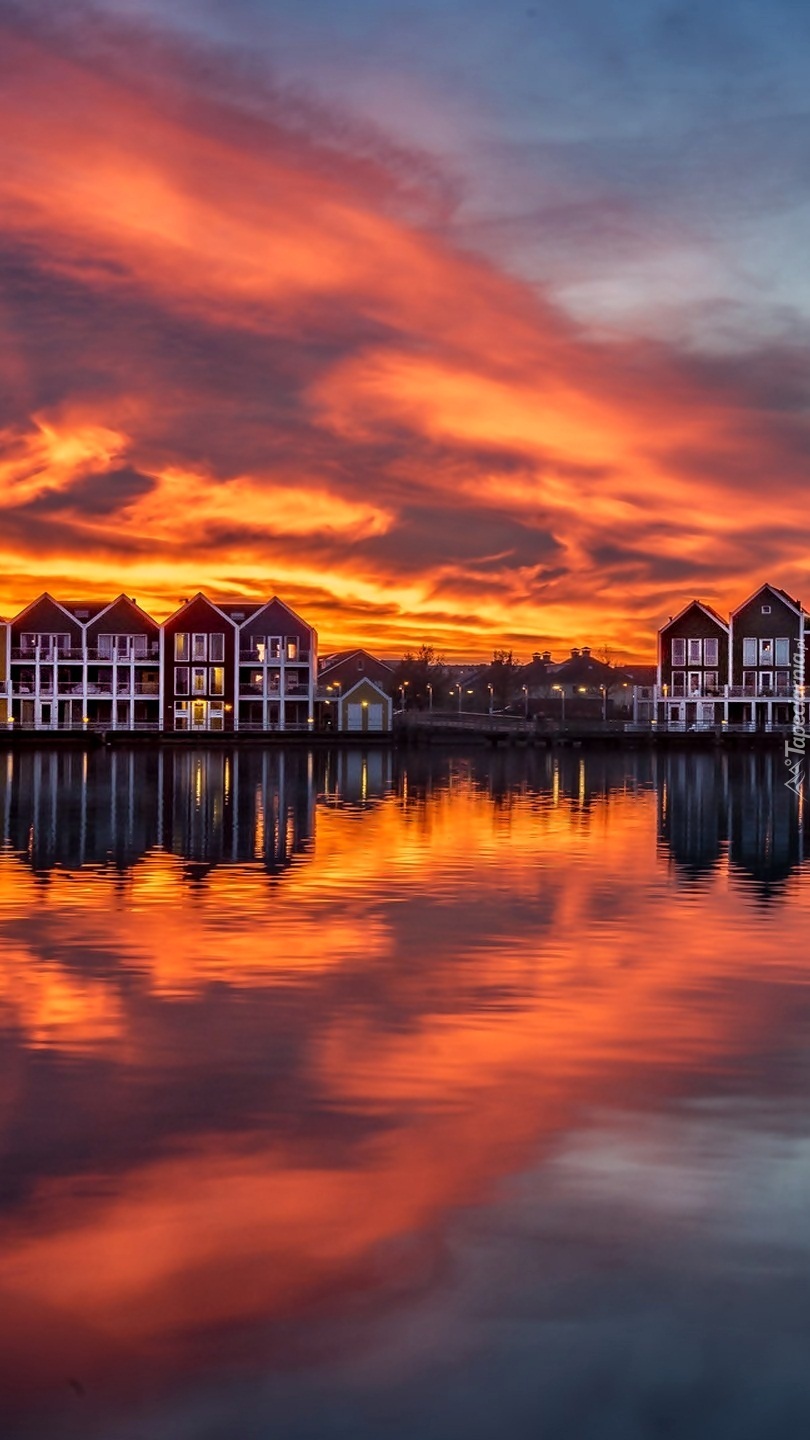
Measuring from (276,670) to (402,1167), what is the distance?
373ft

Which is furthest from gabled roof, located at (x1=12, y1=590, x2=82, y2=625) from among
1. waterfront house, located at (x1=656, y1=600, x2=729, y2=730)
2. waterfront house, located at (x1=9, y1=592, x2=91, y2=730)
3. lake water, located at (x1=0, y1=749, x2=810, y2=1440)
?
lake water, located at (x1=0, y1=749, x2=810, y2=1440)

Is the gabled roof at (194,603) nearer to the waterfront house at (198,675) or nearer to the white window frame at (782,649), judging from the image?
the waterfront house at (198,675)

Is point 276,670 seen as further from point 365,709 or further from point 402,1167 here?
point 402,1167

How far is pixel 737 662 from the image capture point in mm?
119188

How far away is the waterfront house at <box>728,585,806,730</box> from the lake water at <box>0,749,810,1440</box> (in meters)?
97.0

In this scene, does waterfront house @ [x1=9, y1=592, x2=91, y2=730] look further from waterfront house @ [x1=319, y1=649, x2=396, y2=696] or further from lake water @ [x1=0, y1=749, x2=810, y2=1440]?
lake water @ [x1=0, y1=749, x2=810, y2=1440]

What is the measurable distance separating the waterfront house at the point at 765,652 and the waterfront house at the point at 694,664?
102 centimetres

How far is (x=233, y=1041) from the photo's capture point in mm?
13469

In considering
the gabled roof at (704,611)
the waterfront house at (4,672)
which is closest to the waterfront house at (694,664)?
the gabled roof at (704,611)

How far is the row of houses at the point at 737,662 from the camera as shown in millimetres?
118500

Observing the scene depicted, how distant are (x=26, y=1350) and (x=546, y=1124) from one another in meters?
4.43

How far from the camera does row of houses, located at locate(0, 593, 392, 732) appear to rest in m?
122

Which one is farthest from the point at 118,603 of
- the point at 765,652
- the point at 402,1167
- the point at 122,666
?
the point at 402,1167

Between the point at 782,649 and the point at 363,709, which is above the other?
the point at 782,649
